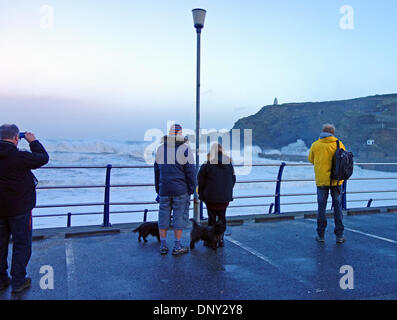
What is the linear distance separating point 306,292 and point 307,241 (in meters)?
2.27

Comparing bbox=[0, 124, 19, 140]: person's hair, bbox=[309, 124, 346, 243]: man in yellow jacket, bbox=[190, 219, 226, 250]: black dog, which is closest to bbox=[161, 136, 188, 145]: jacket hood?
bbox=[190, 219, 226, 250]: black dog

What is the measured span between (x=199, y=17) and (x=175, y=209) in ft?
11.8

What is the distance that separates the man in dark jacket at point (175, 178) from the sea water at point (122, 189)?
284 cm

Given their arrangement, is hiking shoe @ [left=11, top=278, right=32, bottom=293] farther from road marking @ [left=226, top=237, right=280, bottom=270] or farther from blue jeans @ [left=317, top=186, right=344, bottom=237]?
blue jeans @ [left=317, top=186, right=344, bottom=237]

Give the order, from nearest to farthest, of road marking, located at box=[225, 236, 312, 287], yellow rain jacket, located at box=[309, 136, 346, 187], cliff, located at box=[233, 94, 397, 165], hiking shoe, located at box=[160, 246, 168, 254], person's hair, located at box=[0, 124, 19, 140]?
person's hair, located at box=[0, 124, 19, 140]
road marking, located at box=[225, 236, 312, 287]
hiking shoe, located at box=[160, 246, 168, 254]
yellow rain jacket, located at box=[309, 136, 346, 187]
cliff, located at box=[233, 94, 397, 165]

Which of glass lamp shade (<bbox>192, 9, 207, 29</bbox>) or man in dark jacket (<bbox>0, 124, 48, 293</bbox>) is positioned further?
glass lamp shade (<bbox>192, 9, 207, 29</bbox>)

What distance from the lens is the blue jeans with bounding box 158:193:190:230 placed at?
5.00 m

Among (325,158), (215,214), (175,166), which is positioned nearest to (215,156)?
(175,166)

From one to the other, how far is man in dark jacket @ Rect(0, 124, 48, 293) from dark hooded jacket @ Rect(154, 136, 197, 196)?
1646mm

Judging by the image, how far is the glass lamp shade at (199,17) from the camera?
6.32 metres

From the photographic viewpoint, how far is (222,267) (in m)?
4.63
